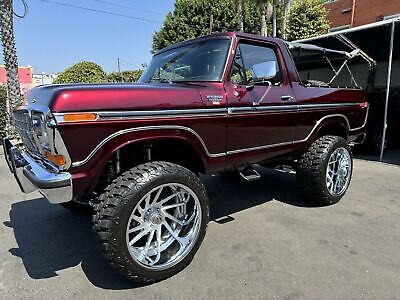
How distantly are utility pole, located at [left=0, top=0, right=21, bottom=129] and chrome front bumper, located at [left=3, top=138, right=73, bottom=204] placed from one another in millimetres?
8451

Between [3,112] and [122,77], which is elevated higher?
[122,77]

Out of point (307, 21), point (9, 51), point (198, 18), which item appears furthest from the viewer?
point (198, 18)

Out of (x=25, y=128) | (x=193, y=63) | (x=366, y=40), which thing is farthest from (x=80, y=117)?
(x=366, y=40)

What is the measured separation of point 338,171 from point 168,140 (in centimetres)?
280

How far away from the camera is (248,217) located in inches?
163

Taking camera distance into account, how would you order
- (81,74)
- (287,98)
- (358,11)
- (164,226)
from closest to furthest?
(164,226) < (287,98) < (81,74) < (358,11)

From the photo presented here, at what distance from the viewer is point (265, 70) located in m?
3.70

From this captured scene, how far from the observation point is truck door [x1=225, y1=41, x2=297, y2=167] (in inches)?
132

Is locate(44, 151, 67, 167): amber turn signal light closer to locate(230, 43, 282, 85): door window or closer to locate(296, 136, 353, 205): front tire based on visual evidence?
locate(230, 43, 282, 85): door window

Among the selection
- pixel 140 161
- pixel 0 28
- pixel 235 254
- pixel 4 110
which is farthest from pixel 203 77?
pixel 0 28

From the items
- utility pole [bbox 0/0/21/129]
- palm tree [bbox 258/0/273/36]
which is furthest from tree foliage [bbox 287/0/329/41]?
utility pole [bbox 0/0/21/129]

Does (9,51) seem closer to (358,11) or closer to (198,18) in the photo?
(198,18)

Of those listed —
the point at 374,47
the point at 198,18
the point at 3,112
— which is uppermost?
the point at 198,18

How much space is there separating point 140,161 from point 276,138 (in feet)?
5.40
